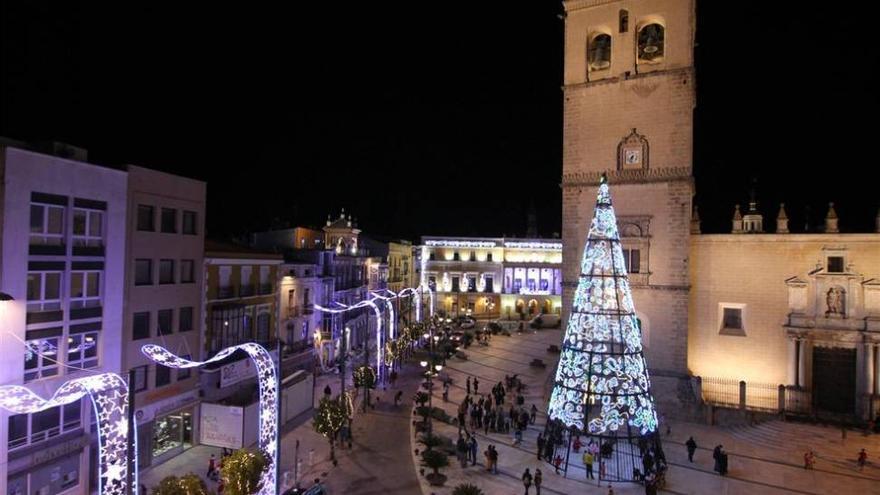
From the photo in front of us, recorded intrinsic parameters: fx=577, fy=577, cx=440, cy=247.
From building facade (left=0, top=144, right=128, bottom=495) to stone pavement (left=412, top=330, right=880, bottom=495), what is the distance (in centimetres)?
1156

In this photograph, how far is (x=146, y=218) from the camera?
21.4 m

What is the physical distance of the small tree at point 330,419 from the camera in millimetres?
22172

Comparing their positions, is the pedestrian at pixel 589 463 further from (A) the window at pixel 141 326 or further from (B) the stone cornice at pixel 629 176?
(A) the window at pixel 141 326

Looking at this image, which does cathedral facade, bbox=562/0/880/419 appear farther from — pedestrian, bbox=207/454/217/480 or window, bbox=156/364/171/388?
window, bbox=156/364/171/388

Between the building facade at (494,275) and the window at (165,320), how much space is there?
50332mm

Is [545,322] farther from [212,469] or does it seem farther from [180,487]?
[180,487]

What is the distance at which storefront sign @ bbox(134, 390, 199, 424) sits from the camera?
20.8m

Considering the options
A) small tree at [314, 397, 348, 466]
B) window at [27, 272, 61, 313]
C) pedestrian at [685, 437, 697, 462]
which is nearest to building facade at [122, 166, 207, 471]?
window at [27, 272, 61, 313]

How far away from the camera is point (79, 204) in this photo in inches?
729

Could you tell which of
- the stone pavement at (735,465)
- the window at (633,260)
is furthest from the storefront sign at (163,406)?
the window at (633,260)

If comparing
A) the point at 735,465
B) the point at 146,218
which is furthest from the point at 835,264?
the point at 146,218

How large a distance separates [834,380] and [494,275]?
150 ft

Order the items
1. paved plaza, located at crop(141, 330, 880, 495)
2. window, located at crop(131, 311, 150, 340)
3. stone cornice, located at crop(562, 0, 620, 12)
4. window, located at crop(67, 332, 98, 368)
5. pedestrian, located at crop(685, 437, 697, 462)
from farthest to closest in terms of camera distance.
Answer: stone cornice, located at crop(562, 0, 620, 12) < pedestrian, located at crop(685, 437, 697, 462) < window, located at crop(131, 311, 150, 340) < paved plaza, located at crop(141, 330, 880, 495) < window, located at crop(67, 332, 98, 368)

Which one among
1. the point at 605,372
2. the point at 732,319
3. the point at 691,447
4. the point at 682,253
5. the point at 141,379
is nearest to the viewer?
the point at 605,372
